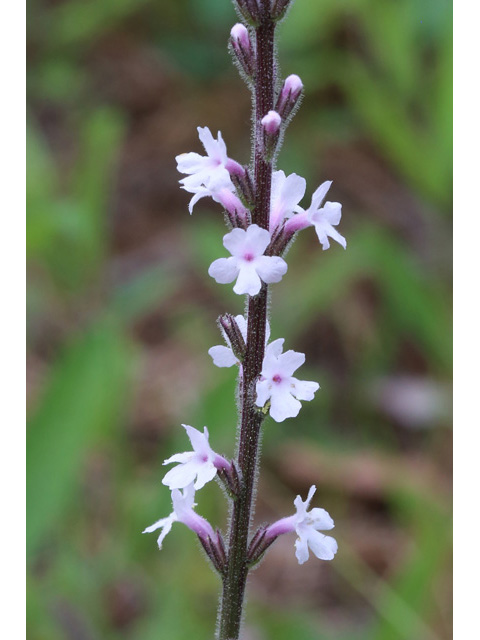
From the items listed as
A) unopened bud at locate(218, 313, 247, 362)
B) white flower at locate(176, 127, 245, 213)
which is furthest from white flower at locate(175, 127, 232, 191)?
unopened bud at locate(218, 313, 247, 362)

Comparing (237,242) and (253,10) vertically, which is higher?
(253,10)

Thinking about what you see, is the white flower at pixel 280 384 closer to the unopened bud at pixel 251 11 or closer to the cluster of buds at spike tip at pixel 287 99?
the cluster of buds at spike tip at pixel 287 99

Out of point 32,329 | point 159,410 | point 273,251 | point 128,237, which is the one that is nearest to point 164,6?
point 128,237

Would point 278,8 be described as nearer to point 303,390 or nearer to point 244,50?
point 244,50

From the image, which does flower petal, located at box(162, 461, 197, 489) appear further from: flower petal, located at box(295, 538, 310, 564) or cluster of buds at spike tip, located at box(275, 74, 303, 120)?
cluster of buds at spike tip, located at box(275, 74, 303, 120)

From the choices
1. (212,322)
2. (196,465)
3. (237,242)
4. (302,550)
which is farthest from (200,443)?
(212,322)
